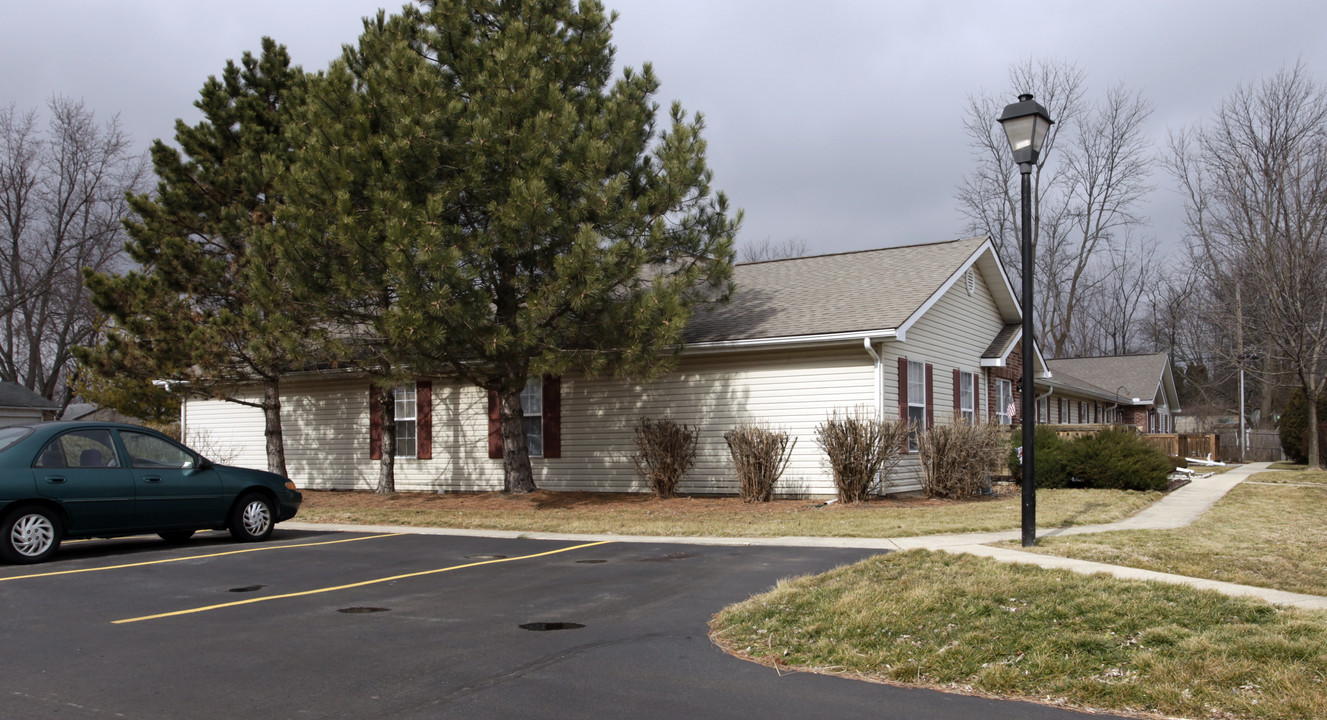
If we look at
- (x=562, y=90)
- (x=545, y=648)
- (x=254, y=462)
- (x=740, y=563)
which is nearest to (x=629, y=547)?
(x=740, y=563)

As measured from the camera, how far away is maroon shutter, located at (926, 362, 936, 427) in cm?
1903

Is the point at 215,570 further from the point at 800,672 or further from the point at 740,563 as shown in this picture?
the point at 800,672

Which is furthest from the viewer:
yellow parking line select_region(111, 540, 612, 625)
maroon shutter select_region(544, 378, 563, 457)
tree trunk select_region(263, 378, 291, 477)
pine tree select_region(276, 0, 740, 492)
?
tree trunk select_region(263, 378, 291, 477)

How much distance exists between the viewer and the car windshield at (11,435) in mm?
9938

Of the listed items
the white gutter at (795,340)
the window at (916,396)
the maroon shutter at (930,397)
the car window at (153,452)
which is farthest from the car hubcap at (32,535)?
the maroon shutter at (930,397)

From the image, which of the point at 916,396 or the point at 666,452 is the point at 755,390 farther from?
the point at 916,396

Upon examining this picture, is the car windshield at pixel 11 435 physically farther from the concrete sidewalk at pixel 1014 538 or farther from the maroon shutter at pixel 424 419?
the maroon shutter at pixel 424 419

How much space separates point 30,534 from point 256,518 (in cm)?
264

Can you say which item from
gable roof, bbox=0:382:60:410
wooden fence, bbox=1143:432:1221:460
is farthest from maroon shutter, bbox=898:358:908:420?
gable roof, bbox=0:382:60:410

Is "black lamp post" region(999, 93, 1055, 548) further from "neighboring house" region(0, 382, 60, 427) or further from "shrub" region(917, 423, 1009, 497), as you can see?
"neighboring house" region(0, 382, 60, 427)

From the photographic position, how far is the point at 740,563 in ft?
32.9

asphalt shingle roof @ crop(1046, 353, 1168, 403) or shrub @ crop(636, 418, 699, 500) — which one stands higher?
asphalt shingle roof @ crop(1046, 353, 1168, 403)

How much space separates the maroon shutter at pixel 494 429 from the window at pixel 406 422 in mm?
2151

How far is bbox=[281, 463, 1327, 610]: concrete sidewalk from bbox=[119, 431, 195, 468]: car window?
305 cm
